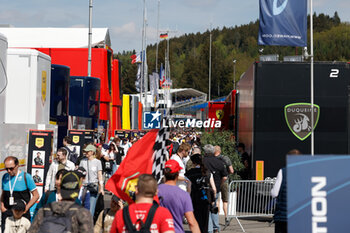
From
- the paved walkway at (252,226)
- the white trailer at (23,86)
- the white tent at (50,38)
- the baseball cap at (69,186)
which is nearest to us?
the baseball cap at (69,186)

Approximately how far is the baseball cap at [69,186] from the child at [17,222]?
1916mm

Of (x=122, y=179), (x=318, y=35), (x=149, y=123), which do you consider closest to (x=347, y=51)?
(x=318, y=35)

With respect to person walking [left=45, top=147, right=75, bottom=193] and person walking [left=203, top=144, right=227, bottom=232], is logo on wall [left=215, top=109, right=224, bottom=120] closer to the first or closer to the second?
person walking [left=203, top=144, right=227, bottom=232]

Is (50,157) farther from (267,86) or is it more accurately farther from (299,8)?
(299,8)

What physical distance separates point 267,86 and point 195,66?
486ft

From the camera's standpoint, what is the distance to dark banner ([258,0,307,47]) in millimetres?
14398

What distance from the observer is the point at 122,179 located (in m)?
6.41

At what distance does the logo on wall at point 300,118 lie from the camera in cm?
1287

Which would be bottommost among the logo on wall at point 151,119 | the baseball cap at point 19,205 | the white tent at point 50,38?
the baseball cap at point 19,205

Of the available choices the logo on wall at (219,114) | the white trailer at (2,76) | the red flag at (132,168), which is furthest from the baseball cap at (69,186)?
the logo on wall at (219,114)

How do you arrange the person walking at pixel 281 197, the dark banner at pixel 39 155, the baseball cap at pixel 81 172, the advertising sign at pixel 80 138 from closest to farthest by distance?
the baseball cap at pixel 81 172 < the person walking at pixel 281 197 < the dark banner at pixel 39 155 < the advertising sign at pixel 80 138

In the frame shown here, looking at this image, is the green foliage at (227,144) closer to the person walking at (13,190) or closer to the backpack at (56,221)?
the person walking at (13,190)

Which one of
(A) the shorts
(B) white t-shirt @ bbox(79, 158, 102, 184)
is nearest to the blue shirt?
(B) white t-shirt @ bbox(79, 158, 102, 184)

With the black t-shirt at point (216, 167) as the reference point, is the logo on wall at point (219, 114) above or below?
above
